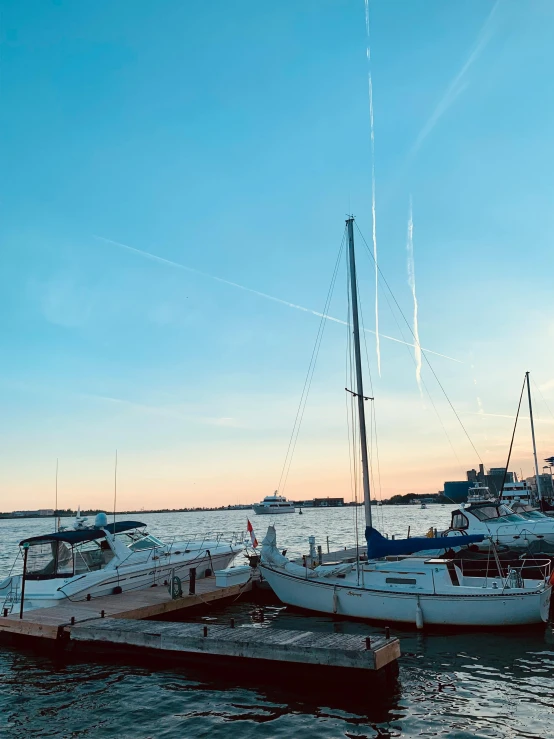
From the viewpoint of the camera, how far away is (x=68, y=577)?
18.0 m

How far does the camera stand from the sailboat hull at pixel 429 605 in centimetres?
1543

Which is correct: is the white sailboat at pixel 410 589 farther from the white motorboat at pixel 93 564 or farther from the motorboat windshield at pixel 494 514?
the motorboat windshield at pixel 494 514

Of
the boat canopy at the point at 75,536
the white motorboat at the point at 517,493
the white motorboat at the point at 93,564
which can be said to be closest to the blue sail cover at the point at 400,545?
the white motorboat at the point at 93,564

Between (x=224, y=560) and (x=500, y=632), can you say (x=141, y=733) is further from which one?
(x=224, y=560)

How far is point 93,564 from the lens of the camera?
62.7 feet

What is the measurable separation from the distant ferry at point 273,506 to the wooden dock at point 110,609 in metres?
141

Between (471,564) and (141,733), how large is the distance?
13381 mm

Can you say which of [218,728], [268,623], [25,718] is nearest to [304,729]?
[218,728]

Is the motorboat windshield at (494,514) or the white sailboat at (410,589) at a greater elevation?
the motorboat windshield at (494,514)

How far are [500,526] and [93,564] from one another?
19930mm

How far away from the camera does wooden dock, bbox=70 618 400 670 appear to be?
36.8 ft

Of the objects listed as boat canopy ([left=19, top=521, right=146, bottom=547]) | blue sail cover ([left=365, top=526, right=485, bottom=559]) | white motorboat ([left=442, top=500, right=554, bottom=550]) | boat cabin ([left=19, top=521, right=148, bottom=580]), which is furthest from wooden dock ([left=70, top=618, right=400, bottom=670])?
white motorboat ([left=442, top=500, right=554, bottom=550])

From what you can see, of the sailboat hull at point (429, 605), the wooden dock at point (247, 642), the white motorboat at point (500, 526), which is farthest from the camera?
the white motorboat at point (500, 526)

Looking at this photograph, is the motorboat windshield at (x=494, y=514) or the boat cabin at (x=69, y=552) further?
the motorboat windshield at (x=494, y=514)
